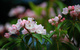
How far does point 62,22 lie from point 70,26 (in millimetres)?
64

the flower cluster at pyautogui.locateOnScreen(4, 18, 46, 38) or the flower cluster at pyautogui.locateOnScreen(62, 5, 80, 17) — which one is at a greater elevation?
the flower cluster at pyautogui.locateOnScreen(62, 5, 80, 17)

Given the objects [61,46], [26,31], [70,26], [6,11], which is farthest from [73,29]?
[6,11]

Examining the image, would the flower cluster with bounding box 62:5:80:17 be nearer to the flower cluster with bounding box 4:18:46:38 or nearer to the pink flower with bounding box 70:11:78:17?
the pink flower with bounding box 70:11:78:17

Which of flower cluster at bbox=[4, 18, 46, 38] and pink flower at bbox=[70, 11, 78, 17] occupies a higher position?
pink flower at bbox=[70, 11, 78, 17]

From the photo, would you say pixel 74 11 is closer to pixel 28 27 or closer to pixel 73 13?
pixel 73 13

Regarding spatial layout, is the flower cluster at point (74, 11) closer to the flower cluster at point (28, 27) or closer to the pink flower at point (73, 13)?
the pink flower at point (73, 13)

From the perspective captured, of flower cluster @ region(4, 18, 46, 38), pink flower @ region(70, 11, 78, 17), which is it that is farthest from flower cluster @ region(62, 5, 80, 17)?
flower cluster @ region(4, 18, 46, 38)

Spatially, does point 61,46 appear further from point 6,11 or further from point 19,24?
point 6,11

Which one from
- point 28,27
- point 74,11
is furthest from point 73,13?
point 28,27

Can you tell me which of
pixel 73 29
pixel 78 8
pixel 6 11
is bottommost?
pixel 6 11

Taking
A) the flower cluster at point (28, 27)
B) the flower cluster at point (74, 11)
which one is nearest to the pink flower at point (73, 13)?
the flower cluster at point (74, 11)

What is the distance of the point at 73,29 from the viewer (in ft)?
2.95

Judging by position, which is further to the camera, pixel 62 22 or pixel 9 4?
→ pixel 9 4

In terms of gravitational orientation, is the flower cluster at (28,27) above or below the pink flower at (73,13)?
below
